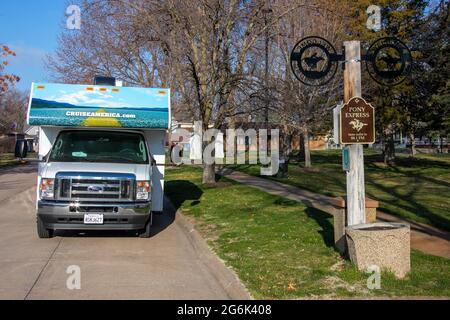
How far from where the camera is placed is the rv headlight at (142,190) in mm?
9625

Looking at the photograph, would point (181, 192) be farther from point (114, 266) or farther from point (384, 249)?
point (384, 249)

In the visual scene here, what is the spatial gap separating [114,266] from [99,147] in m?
3.30

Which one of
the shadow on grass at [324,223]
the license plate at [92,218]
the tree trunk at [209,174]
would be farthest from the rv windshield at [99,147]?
the tree trunk at [209,174]

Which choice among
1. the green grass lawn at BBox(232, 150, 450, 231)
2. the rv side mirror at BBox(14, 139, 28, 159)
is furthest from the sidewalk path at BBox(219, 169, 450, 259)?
the rv side mirror at BBox(14, 139, 28, 159)

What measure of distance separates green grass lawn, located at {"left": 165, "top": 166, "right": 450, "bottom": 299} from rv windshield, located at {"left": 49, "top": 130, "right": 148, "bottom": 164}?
2063mm

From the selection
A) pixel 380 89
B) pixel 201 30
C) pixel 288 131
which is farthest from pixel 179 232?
pixel 380 89

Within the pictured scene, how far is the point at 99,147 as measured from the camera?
1048cm

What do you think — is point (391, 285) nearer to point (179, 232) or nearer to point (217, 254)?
point (217, 254)

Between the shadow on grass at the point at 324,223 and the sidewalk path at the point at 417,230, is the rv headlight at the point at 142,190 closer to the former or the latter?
the shadow on grass at the point at 324,223

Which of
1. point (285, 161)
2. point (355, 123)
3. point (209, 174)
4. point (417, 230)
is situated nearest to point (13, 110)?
point (285, 161)

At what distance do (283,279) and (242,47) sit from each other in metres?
12.7

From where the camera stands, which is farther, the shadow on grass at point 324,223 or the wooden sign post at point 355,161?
the shadow on grass at point 324,223

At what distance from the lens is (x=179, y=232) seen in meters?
11.2

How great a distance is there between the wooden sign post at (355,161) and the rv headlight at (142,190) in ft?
12.0
